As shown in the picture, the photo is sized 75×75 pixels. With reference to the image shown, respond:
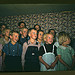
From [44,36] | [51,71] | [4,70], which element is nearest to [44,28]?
[44,36]

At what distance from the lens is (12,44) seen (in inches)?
211

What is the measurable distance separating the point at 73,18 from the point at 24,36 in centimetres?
185

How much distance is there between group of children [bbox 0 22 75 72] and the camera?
5273mm

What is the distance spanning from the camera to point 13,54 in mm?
5312

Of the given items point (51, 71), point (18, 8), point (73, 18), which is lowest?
point (51, 71)

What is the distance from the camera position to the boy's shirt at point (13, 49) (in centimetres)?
530

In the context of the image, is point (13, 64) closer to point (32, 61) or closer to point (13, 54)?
point (13, 54)

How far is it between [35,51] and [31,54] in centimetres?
18

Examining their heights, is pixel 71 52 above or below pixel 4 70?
above

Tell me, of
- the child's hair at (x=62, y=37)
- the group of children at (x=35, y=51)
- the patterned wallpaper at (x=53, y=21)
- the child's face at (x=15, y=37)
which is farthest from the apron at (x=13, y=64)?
the child's hair at (x=62, y=37)

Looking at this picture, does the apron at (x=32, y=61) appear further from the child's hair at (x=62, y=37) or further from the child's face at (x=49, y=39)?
the child's hair at (x=62, y=37)

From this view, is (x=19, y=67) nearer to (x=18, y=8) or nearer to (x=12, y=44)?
(x=12, y=44)

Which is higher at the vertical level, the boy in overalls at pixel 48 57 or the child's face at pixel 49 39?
the child's face at pixel 49 39

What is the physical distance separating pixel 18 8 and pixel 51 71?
8.22ft
